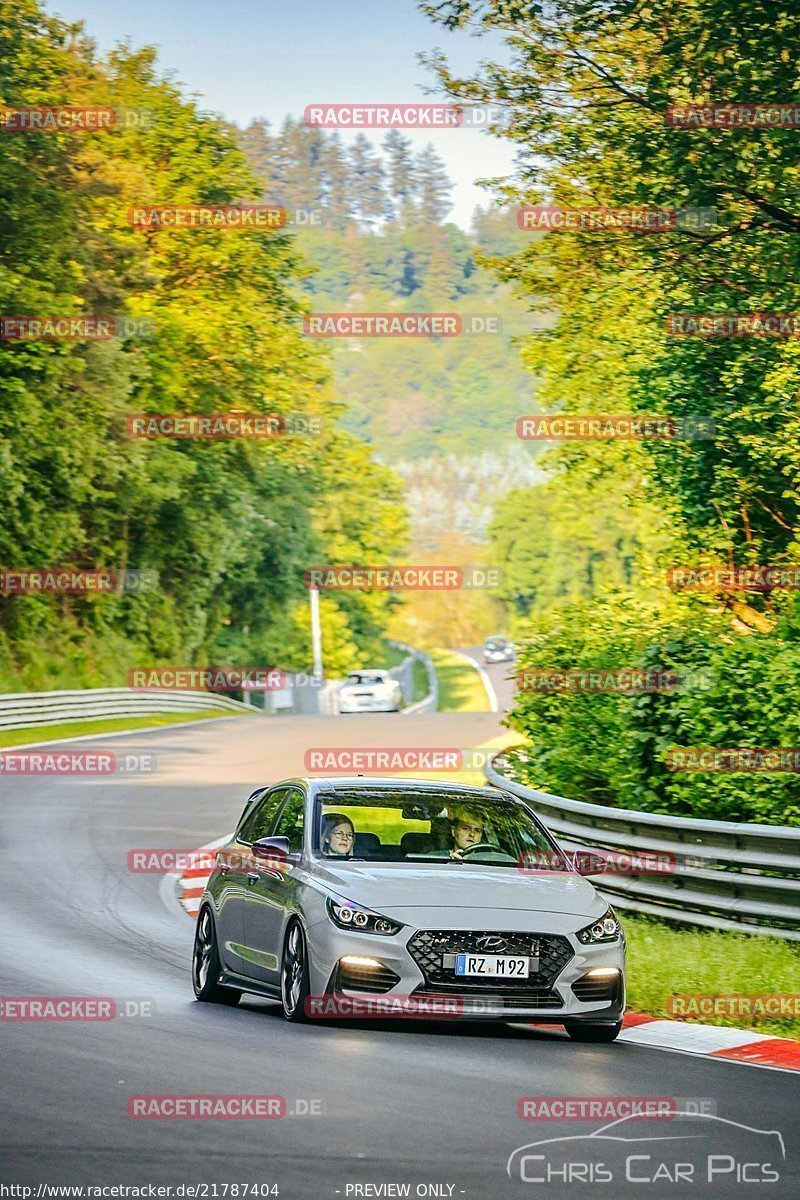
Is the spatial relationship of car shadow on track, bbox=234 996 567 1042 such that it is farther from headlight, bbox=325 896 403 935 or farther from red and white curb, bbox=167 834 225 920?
red and white curb, bbox=167 834 225 920

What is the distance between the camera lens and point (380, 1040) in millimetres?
10305

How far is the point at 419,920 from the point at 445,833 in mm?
1461

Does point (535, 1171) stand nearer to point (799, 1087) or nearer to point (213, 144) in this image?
point (799, 1087)

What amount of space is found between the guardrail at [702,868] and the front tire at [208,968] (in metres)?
3.52

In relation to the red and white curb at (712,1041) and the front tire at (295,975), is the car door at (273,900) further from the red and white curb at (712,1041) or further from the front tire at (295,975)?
the red and white curb at (712,1041)

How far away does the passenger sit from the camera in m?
11.5

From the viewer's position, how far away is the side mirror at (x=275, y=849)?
1145cm

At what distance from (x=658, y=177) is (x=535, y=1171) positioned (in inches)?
912

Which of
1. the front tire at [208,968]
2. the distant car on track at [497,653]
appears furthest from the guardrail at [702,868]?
the distant car on track at [497,653]

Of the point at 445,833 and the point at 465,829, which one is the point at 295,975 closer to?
the point at 445,833

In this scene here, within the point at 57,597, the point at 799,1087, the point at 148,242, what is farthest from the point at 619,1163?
the point at 148,242

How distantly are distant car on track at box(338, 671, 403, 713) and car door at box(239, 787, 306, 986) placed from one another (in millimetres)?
53798

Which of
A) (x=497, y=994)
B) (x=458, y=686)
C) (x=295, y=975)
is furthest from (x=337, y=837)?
(x=458, y=686)

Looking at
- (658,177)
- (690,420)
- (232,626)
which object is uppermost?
(658,177)
